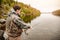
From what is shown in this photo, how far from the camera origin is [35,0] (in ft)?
10.2

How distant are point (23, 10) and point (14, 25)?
531 mm

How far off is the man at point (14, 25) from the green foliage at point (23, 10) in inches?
16.2

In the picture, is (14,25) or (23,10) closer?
(14,25)

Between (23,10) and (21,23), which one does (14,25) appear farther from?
(23,10)

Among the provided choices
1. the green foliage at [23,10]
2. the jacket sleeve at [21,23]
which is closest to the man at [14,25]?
the jacket sleeve at [21,23]

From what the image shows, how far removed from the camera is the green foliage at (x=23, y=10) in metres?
3.00

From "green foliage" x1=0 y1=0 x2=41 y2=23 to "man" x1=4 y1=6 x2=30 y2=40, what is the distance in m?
0.41

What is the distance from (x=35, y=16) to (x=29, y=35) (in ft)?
1.08

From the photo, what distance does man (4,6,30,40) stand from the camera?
2481mm

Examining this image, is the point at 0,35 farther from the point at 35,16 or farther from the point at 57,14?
the point at 57,14

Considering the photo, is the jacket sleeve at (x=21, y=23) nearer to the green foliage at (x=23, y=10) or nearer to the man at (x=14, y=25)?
the man at (x=14, y=25)

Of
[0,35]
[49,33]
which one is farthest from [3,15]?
[49,33]

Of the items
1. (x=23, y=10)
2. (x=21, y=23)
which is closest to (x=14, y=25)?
(x=21, y=23)

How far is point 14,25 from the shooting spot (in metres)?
2.58
